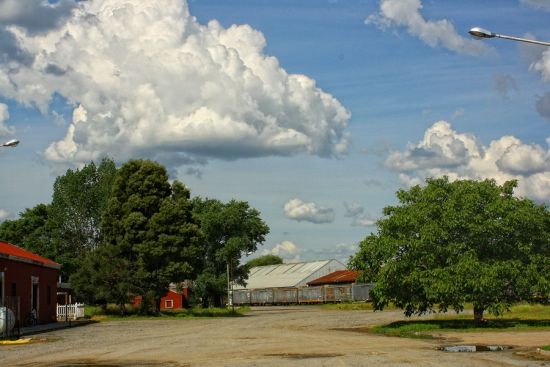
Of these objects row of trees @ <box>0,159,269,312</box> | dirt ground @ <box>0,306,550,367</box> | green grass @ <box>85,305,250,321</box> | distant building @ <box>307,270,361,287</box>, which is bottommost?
green grass @ <box>85,305,250,321</box>

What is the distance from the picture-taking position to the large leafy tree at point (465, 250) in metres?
32.2

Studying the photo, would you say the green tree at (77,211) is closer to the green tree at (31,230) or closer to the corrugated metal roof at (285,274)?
the green tree at (31,230)

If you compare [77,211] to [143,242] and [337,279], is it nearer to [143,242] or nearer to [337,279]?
[143,242]

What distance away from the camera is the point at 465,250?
33.2 meters

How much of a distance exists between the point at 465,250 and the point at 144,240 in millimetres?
31349

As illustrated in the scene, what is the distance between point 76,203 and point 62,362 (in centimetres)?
6818

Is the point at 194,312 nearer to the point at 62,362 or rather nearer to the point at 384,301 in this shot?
the point at 384,301

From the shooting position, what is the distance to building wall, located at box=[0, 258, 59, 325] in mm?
42284

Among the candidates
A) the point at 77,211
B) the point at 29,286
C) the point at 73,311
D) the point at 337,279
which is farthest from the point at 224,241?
the point at 29,286

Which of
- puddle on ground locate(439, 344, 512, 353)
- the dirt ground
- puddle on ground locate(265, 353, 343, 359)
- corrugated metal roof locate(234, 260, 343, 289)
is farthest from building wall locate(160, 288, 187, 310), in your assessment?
puddle on ground locate(265, 353, 343, 359)

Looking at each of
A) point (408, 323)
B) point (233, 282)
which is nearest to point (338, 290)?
point (233, 282)

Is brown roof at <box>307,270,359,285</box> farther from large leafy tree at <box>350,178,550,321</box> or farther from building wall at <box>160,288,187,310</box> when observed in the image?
large leafy tree at <box>350,178,550,321</box>

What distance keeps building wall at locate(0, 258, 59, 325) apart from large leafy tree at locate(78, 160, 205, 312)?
4.84 meters

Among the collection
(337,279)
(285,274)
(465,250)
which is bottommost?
(337,279)
